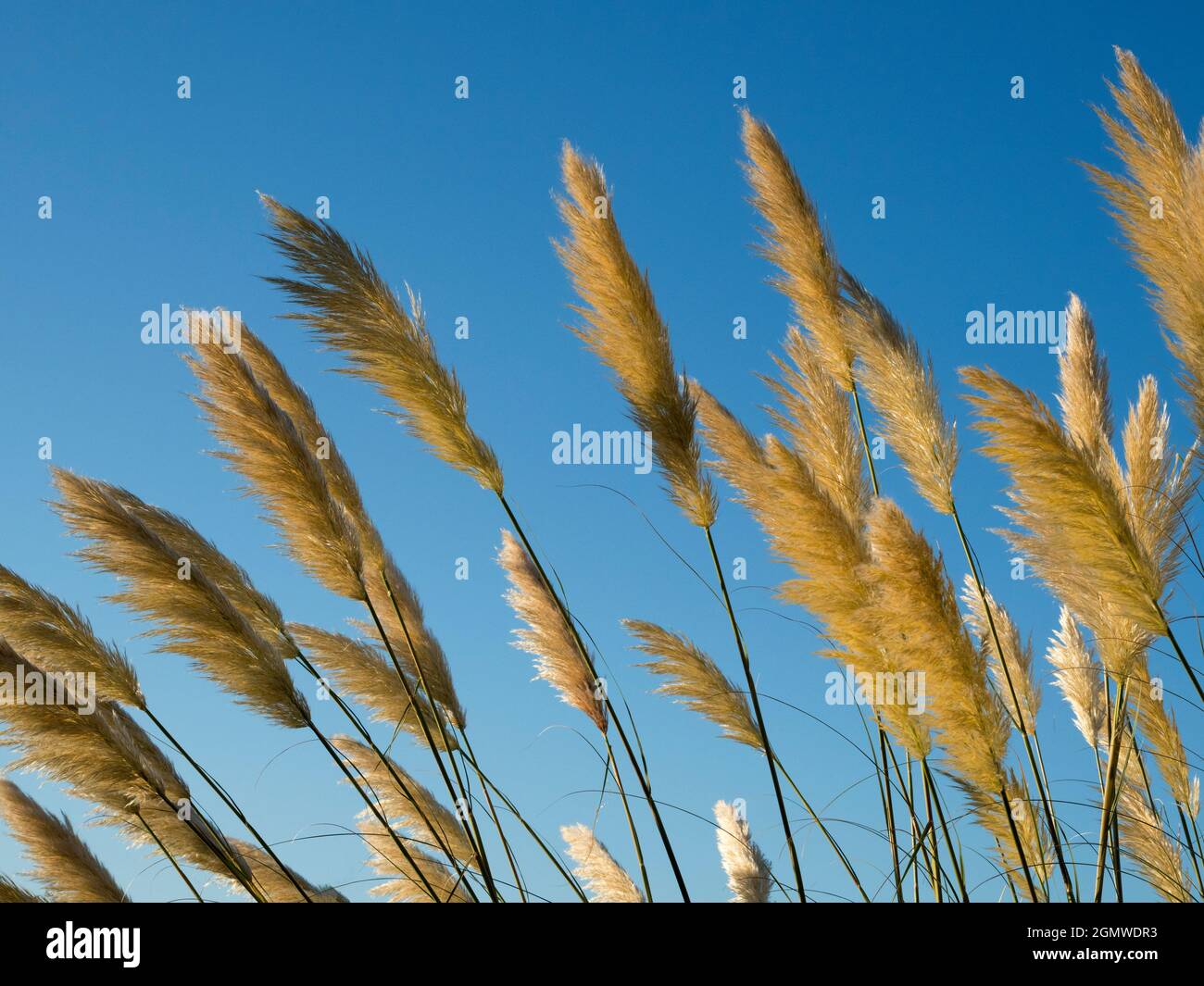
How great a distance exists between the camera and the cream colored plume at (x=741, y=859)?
4.05 metres

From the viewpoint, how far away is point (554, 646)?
127 inches

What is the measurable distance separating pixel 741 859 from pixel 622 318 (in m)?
2.51

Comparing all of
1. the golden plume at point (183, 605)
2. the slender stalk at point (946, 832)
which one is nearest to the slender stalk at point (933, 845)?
the slender stalk at point (946, 832)

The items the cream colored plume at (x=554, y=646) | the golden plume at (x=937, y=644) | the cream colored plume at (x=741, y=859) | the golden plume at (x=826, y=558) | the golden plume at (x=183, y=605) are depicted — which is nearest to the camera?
the golden plume at (x=937, y=644)

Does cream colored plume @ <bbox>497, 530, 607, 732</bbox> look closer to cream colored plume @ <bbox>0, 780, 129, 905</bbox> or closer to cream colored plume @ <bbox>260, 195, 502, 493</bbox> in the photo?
cream colored plume @ <bbox>260, 195, 502, 493</bbox>

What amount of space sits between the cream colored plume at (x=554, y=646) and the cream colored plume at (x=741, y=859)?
1132 mm

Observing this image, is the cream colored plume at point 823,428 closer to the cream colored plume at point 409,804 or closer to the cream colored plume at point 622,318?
the cream colored plume at point 622,318

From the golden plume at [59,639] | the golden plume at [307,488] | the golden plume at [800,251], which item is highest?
the golden plume at [800,251]

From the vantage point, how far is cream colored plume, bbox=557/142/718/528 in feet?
9.64

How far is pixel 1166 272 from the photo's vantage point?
2.69m

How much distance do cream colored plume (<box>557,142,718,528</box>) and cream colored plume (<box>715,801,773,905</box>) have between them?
5.82 ft

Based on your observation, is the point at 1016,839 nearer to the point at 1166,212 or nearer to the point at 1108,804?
the point at 1108,804
